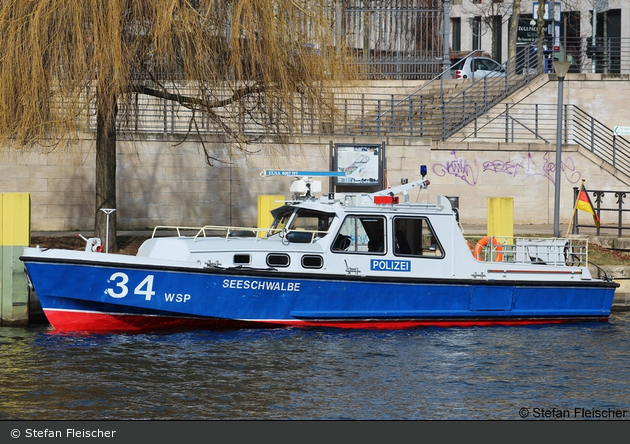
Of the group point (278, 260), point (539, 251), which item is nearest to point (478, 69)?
point (539, 251)

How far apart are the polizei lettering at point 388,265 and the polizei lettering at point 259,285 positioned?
1324 millimetres

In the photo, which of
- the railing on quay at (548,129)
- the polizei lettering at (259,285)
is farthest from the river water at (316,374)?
the railing on quay at (548,129)

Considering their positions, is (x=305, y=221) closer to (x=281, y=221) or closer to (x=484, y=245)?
(x=281, y=221)

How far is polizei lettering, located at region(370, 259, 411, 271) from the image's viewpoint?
15797 mm

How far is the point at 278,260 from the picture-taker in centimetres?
1534

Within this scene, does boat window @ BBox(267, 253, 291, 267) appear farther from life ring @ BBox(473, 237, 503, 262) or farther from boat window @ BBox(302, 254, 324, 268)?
life ring @ BBox(473, 237, 503, 262)

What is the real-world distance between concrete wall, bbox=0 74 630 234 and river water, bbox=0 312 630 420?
28.6 ft

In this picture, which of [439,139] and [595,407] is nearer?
[595,407]

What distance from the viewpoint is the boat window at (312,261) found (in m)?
15.5

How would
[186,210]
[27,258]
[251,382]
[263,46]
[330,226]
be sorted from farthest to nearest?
[186,210]
[263,46]
[330,226]
[27,258]
[251,382]

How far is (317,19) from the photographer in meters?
18.7

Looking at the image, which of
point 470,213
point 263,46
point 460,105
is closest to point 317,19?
point 263,46

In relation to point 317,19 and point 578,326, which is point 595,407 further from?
point 317,19

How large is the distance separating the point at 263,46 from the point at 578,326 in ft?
25.4
